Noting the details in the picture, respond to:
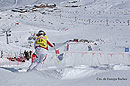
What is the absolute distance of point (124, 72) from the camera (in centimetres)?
510

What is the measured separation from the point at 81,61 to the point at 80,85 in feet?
17.0

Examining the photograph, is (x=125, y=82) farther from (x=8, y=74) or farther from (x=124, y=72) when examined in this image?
(x=8, y=74)

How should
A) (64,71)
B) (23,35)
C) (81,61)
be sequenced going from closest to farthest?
(64,71), (81,61), (23,35)

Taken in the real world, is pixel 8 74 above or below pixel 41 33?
below

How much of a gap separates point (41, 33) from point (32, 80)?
6.99ft

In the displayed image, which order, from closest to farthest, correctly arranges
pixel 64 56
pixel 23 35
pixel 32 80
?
1. pixel 32 80
2. pixel 64 56
3. pixel 23 35

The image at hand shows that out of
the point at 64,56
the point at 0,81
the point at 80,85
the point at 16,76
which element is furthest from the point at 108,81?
the point at 64,56

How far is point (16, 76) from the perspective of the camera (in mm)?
4684

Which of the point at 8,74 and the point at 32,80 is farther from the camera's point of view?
the point at 8,74

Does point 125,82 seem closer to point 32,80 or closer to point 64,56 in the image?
point 32,80

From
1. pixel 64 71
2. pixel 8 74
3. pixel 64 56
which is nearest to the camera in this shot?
pixel 8 74

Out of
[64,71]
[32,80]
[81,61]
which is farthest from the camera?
[81,61]

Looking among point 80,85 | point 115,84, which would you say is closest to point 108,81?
point 115,84

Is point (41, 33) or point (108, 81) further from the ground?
point (41, 33)
